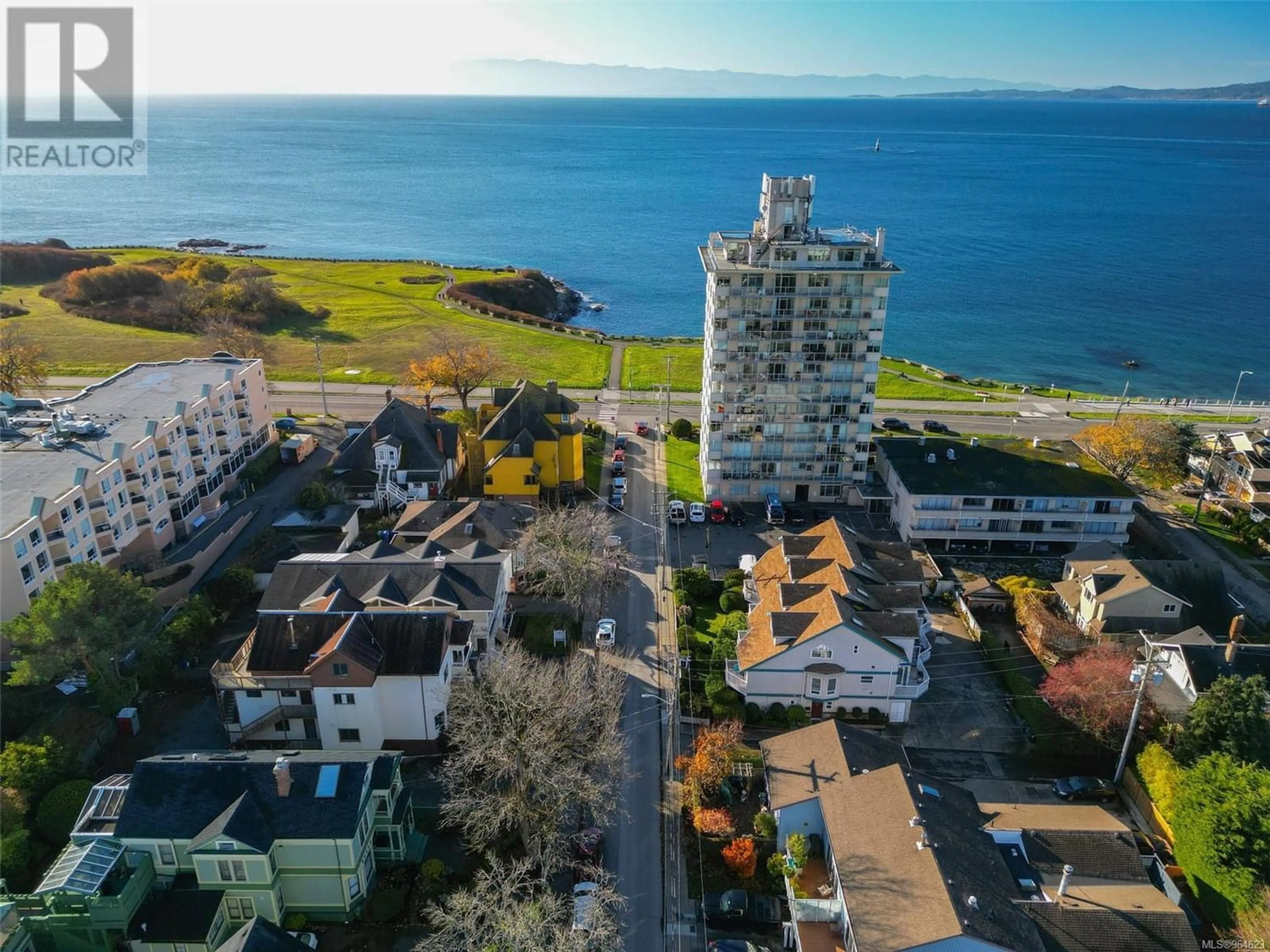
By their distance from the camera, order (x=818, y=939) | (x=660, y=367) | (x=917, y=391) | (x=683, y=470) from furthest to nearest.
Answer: (x=660, y=367), (x=917, y=391), (x=683, y=470), (x=818, y=939)

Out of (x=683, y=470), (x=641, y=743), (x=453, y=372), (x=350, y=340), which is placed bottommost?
(x=641, y=743)

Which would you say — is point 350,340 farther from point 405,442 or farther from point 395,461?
point 395,461

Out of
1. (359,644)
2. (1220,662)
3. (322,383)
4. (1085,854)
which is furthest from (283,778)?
(322,383)

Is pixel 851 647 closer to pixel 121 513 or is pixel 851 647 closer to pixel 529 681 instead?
pixel 529 681

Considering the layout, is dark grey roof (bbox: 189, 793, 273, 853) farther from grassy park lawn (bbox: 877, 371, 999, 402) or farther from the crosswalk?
grassy park lawn (bbox: 877, 371, 999, 402)

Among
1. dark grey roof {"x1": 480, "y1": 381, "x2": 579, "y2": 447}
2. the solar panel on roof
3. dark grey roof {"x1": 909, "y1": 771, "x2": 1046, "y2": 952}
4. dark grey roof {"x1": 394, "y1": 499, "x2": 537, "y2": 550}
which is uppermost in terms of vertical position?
dark grey roof {"x1": 480, "y1": 381, "x2": 579, "y2": 447}

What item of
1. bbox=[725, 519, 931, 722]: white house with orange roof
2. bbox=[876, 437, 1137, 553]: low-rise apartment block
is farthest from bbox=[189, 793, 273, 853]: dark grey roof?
bbox=[876, 437, 1137, 553]: low-rise apartment block

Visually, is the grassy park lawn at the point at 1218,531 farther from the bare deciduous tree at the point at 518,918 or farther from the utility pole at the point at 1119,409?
the bare deciduous tree at the point at 518,918
